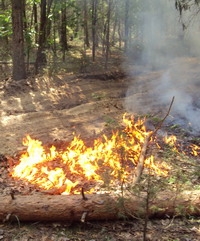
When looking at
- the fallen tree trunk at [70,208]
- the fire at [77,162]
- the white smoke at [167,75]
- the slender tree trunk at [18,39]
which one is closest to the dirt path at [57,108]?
the fire at [77,162]

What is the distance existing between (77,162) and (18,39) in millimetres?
8502

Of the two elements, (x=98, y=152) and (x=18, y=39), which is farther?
(x=18, y=39)

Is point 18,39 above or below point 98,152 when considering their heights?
above

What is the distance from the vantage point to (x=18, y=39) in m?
13.6

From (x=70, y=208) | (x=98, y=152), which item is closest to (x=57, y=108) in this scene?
(x=98, y=152)

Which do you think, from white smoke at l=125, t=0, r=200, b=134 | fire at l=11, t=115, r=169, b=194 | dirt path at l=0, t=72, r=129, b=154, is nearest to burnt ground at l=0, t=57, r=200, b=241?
dirt path at l=0, t=72, r=129, b=154

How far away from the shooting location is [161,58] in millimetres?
22672

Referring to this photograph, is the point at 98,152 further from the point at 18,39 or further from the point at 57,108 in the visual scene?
the point at 18,39

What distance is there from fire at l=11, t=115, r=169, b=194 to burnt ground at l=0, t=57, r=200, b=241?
1.70 ft

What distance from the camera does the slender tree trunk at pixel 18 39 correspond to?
43.0ft

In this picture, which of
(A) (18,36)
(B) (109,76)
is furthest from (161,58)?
(A) (18,36)

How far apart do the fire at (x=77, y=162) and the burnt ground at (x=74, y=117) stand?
52 cm

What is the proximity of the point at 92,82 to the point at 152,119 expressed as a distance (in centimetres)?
573

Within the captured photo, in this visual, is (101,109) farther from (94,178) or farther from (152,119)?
(94,178)
